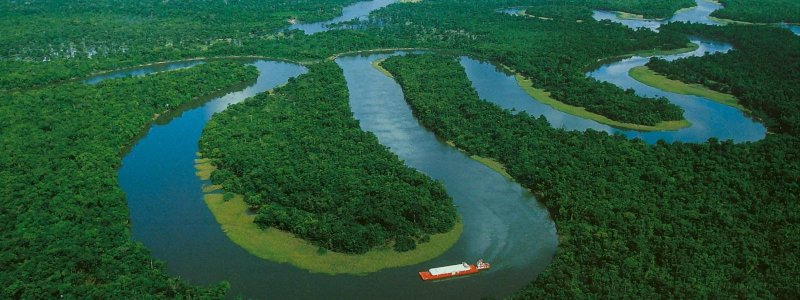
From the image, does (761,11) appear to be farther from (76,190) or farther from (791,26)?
(76,190)

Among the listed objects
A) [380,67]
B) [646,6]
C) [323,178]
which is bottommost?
[323,178]

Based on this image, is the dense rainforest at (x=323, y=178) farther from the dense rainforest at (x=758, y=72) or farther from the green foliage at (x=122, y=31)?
the dense rainforest at (x=758, y=72)

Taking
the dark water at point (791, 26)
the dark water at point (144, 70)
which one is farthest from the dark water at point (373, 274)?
the dark water at point (791, 26)

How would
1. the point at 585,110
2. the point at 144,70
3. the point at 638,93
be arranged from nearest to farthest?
1. the point at 585,110
2. the point at 638,93
3. the point at 144,70

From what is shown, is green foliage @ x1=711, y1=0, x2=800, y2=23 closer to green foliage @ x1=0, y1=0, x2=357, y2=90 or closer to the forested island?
the forested island

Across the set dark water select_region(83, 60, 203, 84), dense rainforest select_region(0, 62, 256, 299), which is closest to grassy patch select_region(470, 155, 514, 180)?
dense rainforest select_region(0, 62, 256, 299)

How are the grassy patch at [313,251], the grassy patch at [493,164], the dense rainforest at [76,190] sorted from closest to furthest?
the dense rainforest at [76,190] → the grassy patch at [313,251] → the grassy patch at [493,164]

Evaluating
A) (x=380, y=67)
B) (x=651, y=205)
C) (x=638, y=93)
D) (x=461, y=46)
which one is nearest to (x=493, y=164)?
(x=651, y=205)
